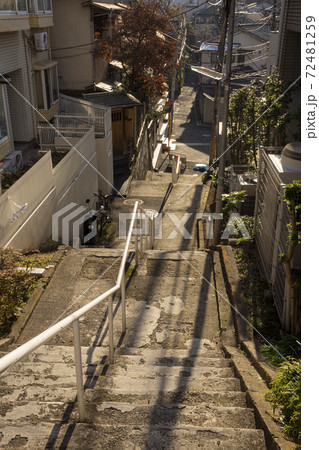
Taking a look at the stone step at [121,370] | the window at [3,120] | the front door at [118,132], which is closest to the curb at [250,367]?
the stone step at [121,370]

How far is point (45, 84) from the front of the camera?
16.9 m

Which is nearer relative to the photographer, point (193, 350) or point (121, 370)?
point (121, 370)

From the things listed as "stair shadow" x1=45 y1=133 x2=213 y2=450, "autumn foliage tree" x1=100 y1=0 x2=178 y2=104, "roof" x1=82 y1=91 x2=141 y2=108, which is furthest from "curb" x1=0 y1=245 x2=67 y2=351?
"autumn foliage tree" x1=100 y1=0 x2=178 y2=104

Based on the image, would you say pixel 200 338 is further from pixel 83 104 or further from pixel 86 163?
pixel 83 104

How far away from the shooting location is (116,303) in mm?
6625

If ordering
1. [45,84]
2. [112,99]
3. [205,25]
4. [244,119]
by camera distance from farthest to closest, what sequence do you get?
[205,25]
[112,99]
[45,84]
[244,119]

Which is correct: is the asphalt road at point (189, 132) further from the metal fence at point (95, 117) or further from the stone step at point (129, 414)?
the stone step at point (129, 414)

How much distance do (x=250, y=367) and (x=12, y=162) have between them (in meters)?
10.4

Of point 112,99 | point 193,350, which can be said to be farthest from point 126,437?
point 112,99

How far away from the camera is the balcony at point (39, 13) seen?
48.7 ft

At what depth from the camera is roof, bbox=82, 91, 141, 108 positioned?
2028 cm

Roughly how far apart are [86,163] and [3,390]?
11239mm

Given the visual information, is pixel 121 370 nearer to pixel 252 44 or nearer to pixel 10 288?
pixel 10 288

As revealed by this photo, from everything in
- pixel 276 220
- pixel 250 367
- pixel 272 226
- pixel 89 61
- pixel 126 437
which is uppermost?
pixel 89 61
